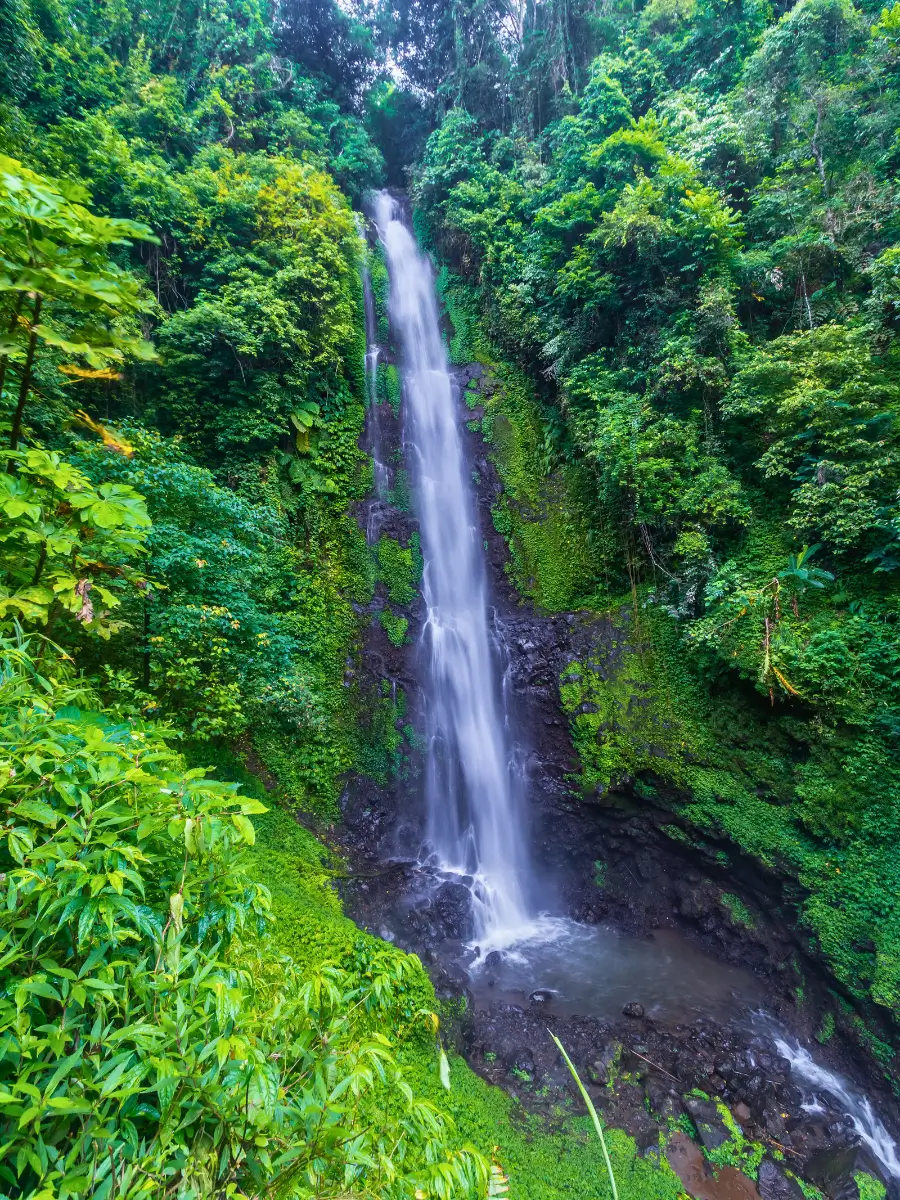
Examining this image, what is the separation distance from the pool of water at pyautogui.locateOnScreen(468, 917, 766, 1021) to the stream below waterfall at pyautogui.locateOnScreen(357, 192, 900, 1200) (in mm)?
21

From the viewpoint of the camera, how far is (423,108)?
17.2 meters

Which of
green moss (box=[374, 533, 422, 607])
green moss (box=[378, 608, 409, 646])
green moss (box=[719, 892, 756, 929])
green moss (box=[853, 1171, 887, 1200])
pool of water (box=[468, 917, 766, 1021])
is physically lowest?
green moss (box=[853, 1171, 887, 1200])

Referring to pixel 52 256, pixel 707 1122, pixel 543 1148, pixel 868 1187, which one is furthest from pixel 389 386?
pixel 868 1187

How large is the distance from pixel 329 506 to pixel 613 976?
924 cm

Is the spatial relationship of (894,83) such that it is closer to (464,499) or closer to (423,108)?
(464,499)

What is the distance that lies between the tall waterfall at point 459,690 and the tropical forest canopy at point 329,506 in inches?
39.5

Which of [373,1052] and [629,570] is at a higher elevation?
[629,570]

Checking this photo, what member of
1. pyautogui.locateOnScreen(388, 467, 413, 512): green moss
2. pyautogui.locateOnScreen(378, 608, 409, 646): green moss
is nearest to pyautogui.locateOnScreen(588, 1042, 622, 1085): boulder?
pyautogui.locateOnScreen(378, 608, 409, 646): green moss

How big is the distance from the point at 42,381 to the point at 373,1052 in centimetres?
789

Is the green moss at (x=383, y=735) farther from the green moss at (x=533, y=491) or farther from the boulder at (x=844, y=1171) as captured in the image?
the boulder at (x=844, y=1171)

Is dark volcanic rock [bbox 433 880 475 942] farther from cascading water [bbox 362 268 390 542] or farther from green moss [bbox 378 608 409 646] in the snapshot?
cascading water [bbox 362 268 390 542]

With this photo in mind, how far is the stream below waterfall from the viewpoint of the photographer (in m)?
5.63

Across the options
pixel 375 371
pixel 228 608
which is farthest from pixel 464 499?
pixel 228 608

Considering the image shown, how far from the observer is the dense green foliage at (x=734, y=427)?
623 cm
